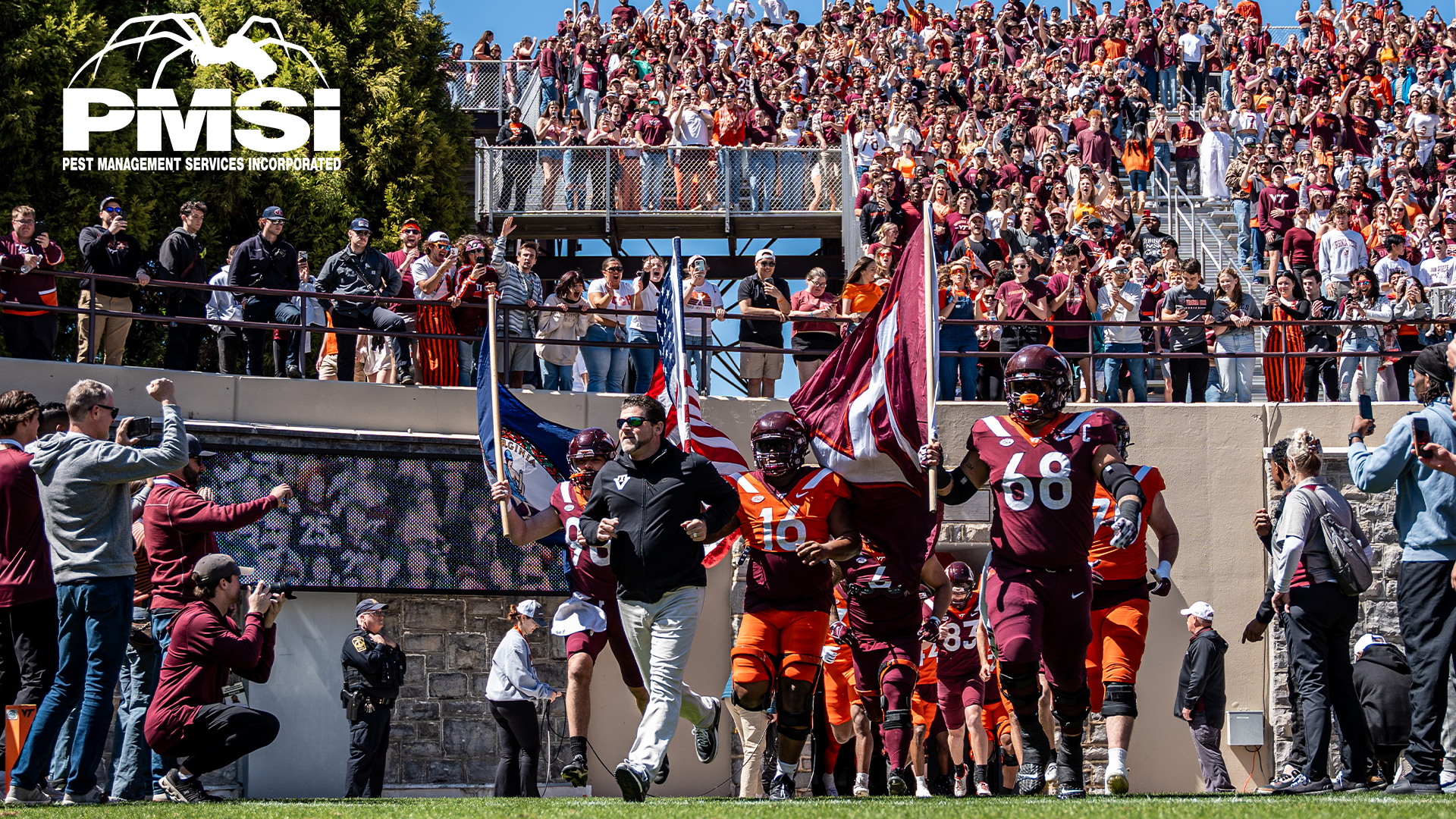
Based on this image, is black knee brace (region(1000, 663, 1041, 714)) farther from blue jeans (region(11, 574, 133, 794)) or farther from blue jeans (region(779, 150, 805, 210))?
blue jeans (region(779, 150, 805, 210))

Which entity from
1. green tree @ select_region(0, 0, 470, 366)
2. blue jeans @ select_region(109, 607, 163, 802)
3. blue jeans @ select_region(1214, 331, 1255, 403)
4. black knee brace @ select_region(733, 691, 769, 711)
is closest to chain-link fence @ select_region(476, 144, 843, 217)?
green tree @ select_region(0, 0, 470, 366)

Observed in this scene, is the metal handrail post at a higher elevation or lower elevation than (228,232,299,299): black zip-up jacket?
lower

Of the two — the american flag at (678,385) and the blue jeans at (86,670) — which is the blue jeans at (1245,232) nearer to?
the american flag at (678,385)

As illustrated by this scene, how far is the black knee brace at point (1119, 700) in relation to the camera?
30.2ft

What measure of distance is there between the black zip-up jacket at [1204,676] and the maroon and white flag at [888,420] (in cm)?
299

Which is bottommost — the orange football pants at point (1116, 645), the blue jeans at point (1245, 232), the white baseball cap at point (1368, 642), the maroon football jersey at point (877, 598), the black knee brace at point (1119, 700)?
the black knee brace at point (1119, 700)

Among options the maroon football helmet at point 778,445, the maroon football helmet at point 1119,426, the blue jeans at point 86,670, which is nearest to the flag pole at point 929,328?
the maroon football helmet at point 778,445

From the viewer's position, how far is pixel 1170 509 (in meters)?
15.6

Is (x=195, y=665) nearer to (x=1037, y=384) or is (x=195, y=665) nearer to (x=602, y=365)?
(x=1037, y=384)

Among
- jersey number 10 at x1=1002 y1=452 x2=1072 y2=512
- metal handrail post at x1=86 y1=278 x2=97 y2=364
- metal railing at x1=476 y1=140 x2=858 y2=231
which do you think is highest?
metal railing at x1=476 y1=140 x2=858 y2=231

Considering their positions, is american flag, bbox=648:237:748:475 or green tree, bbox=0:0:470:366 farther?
green tree, bbox=0:0:470:366

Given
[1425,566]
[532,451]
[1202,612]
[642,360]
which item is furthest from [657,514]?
[642,360]

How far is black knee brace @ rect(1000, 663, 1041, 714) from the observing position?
884 centimetres

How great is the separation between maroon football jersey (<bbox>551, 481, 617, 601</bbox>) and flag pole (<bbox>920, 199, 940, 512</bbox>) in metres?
2.52
